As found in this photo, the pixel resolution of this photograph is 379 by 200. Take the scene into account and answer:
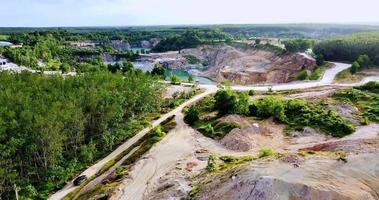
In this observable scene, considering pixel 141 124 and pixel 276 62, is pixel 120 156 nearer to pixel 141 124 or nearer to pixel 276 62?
pixel 141 124

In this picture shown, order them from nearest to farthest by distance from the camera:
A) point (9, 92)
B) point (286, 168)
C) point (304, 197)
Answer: point (304, 197) → point (286, 168) → point (9, 92)

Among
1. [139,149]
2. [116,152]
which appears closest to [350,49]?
[139,149]

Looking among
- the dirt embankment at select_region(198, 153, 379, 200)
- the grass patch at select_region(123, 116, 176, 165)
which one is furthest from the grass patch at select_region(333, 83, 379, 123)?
the dirt embankment at select_region(198, 153, 379, 200)

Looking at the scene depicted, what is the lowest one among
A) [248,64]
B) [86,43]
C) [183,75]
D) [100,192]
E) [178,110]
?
[183,75]

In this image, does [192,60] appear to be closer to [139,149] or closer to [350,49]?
[350,49]

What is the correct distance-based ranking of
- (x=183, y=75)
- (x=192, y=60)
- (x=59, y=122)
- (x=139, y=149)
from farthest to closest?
(x=192, y=60) → (x=183, y=75) → (x=139, y=149) → (x=59, y=122)

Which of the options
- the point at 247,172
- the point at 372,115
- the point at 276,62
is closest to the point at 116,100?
the point at 247,172

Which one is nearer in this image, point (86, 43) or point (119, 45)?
point (86, 43)
